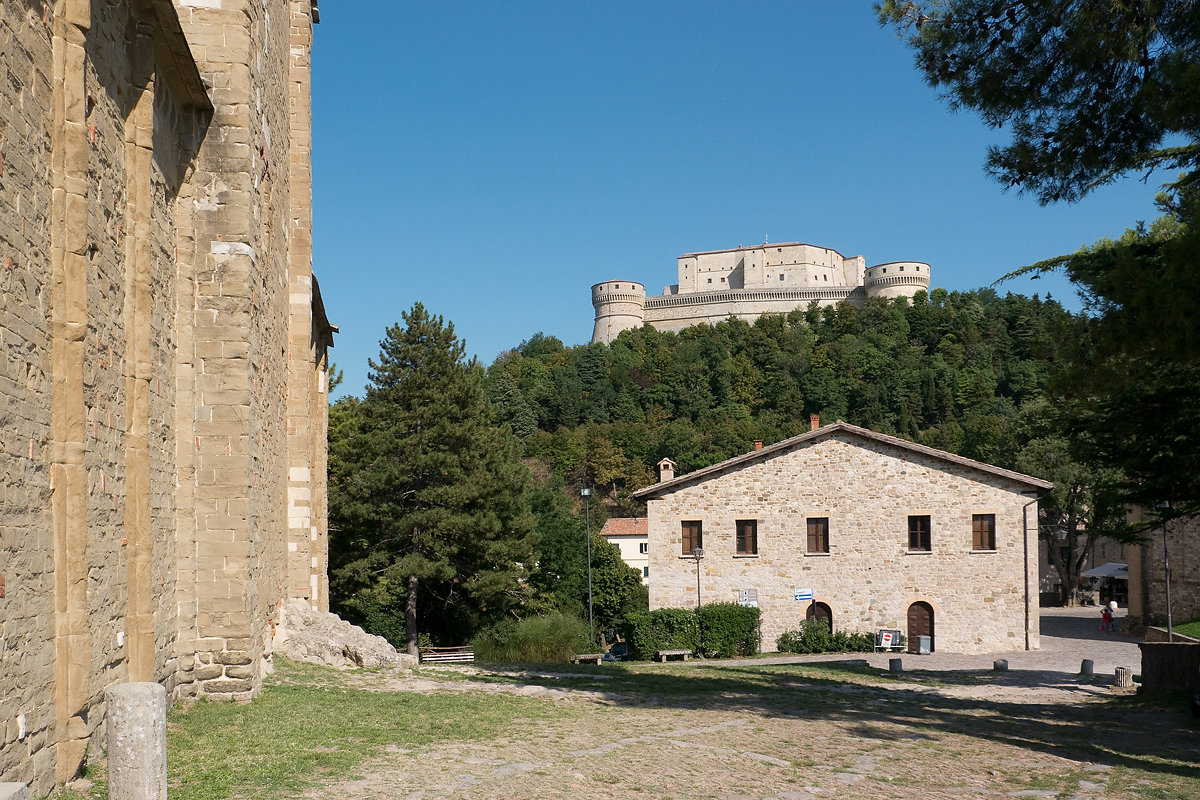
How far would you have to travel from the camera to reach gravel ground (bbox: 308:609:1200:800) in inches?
262

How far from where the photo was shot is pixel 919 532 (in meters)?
28.0

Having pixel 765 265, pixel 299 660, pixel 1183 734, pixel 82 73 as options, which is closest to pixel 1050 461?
pixel 1183 734

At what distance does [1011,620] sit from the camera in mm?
27281

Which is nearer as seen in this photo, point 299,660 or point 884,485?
point 299,660

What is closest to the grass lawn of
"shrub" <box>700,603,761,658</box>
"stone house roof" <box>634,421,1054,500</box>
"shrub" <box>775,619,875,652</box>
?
"shrub" <box>700,603,761,658</box>

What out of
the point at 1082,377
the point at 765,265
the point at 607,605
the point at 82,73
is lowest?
the point at 607,605

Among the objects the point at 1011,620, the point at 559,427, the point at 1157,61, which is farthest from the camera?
the point at 559,427

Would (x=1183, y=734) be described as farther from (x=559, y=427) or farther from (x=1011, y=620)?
(x=559, y=427)

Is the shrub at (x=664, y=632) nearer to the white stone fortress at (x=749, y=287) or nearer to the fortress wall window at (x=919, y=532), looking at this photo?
the fortress wall window at (x=919, y=532)

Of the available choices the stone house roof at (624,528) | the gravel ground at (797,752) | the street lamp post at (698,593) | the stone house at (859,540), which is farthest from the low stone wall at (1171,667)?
the stone house roof at (624,528)

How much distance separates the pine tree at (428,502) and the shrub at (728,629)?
7.81 m

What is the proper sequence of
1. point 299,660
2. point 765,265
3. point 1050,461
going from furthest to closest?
point 765,265 < point 1050,461 < point 299,660

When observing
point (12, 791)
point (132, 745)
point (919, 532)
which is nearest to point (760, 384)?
point (919, 532)

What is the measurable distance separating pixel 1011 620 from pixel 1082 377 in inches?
797
